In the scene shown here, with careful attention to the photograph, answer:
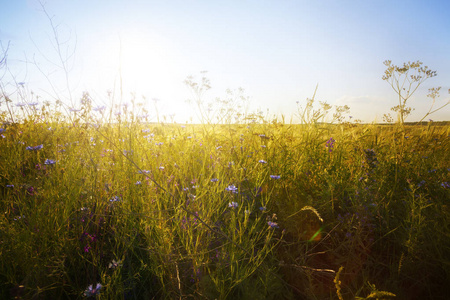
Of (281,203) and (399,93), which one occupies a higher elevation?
(399,93)

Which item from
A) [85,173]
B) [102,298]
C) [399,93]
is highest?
[399,93]

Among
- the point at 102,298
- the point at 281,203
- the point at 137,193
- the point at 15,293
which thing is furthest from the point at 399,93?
the point at 15,293

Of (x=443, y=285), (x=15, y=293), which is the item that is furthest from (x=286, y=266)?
(x=15, y=293)

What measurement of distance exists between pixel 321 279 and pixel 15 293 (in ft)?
5.06

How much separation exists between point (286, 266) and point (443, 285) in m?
0.91

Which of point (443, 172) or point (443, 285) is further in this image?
point (443, 172)

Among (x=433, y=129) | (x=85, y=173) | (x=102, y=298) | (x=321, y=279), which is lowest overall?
(x=321, y=279)

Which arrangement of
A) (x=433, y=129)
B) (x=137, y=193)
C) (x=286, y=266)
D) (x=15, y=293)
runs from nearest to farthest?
(x=15, y=293)
(x=286, y=266)
(x=137, y=193)
(x=433, y=129)

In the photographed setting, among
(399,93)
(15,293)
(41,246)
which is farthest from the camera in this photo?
(399,93)

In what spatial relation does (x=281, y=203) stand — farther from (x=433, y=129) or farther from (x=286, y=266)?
(x=433, y=129)

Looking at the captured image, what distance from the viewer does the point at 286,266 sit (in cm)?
147

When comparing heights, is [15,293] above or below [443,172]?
below

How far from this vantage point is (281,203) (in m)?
1.96

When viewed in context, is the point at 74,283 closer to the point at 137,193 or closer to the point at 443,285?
the point at 137,193
